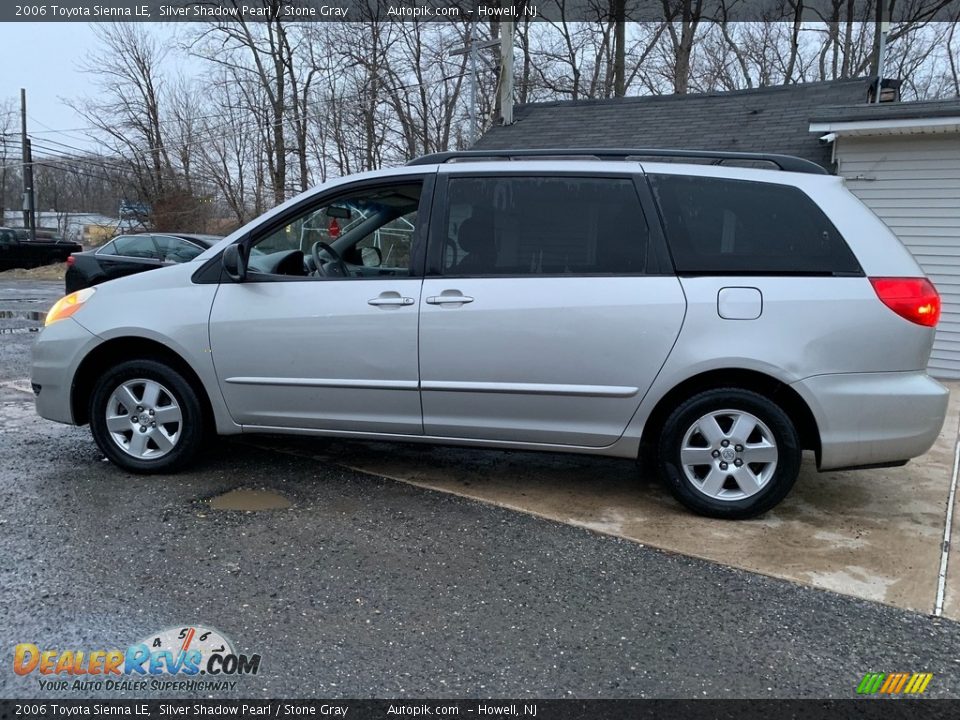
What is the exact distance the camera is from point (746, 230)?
3.70 m

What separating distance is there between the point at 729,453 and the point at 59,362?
381 cm

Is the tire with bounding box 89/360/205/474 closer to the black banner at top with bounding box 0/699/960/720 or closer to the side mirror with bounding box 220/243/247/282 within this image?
the side mirror with bounding box 220/243/247/282

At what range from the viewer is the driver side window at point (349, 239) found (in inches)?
163

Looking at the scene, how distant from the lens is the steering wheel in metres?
4.44

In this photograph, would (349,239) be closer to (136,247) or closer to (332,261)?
(332,261)

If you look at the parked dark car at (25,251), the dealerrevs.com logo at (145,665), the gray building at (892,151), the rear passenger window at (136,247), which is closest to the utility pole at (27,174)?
the parked dark car at (25,251)

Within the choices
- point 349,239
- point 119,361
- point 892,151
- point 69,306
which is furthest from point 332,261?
point 892,151

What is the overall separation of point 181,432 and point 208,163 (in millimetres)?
28798

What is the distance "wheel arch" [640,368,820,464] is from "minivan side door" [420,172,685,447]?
0.65 feet

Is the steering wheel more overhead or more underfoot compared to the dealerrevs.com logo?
more overhead

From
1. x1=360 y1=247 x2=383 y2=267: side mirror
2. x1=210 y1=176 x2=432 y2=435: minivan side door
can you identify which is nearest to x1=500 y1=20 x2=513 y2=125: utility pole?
x1=360 y1=247 x2=383 y2=267: side mirror

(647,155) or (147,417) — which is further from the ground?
(647,155)

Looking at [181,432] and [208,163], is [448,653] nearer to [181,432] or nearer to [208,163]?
[181,432]

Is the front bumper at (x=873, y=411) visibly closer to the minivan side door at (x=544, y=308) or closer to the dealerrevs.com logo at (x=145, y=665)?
the minivan side door at (x=544, y=308)
